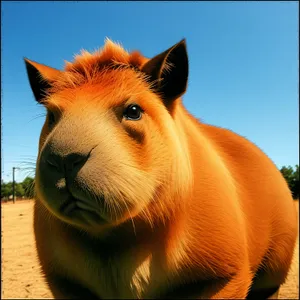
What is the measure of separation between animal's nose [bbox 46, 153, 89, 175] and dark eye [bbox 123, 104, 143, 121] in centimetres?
50

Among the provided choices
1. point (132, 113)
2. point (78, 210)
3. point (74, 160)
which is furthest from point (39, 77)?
point (78, 210)

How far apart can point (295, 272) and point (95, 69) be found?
637 cm

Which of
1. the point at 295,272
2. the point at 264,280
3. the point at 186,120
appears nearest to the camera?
the point at 186,120

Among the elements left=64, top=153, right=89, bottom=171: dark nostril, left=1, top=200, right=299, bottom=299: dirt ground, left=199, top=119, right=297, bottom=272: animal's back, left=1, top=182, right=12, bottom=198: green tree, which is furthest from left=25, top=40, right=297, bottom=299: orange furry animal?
left=1, top=182, right=12, bottom=198: green tree

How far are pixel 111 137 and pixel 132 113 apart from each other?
307mm

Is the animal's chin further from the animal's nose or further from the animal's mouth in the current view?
the animal's nose

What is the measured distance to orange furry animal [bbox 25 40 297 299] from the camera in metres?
1.82

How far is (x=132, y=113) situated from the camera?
84.8 inches

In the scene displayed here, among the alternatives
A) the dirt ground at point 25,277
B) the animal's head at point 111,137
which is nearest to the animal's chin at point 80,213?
the animal's head at point 111,137

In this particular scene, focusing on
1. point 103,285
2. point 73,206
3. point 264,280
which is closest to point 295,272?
point 264,280

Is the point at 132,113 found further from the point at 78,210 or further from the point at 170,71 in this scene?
the point at 78,210

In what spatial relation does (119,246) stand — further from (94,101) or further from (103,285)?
(94,101)

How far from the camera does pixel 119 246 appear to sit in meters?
2.21

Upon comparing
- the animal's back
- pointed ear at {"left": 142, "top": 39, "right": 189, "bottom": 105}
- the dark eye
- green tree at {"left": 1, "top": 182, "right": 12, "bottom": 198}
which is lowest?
green tree at {"left": 1, "top": 182, "right": 12, "bottom": 198}
